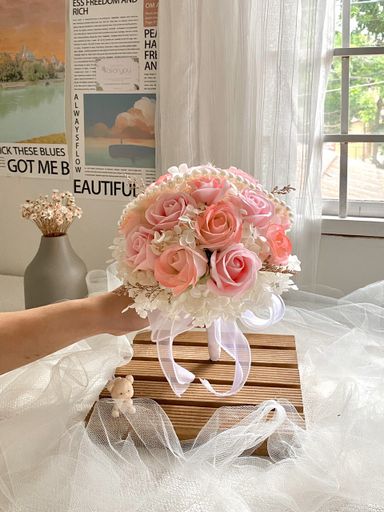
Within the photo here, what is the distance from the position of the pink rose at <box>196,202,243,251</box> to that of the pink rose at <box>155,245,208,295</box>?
0.02 metres

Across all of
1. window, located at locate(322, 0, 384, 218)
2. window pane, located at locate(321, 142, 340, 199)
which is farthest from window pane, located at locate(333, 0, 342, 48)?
window pane, located at locate(321, 142, 340, 199)

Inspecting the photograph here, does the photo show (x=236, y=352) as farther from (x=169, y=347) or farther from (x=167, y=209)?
(x=167, y=209)

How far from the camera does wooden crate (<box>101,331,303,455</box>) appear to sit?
869mm

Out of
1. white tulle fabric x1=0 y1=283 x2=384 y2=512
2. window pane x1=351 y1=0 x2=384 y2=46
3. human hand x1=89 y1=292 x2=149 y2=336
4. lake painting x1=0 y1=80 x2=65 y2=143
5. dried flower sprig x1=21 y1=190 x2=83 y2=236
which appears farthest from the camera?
lake painting x1=0 y1=80 x2=65 y2=143

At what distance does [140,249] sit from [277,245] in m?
0.16

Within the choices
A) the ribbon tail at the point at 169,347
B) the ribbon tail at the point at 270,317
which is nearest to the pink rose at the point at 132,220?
the ribbon tail at the point at 169,347

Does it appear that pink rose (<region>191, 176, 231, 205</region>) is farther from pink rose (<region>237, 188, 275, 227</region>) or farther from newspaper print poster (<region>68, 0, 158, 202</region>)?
newspaper print poster (<region>68, 0, 158, 202</region>)

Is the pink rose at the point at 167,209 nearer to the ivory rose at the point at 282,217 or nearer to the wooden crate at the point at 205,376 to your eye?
the ivory rose at the point at 282,217

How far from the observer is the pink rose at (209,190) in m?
0.74

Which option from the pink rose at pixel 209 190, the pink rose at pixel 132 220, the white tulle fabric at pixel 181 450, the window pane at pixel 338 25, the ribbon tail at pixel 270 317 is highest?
the window pane at pixel 338 25

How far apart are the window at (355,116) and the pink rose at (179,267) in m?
0.84

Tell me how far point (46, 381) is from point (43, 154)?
86 cm

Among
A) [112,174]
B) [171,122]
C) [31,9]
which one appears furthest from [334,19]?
[31,9]

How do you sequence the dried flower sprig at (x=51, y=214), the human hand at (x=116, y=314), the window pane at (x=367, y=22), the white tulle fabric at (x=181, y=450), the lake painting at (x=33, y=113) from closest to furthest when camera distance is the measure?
the white tulle fabric at (x=181, y=450) → the human hand at (x=116, y=314) → the dried flower sprig at (x=51, y=214) → the window pane at (x=367, y=22) → the lake painting at (x=33, y=113)
